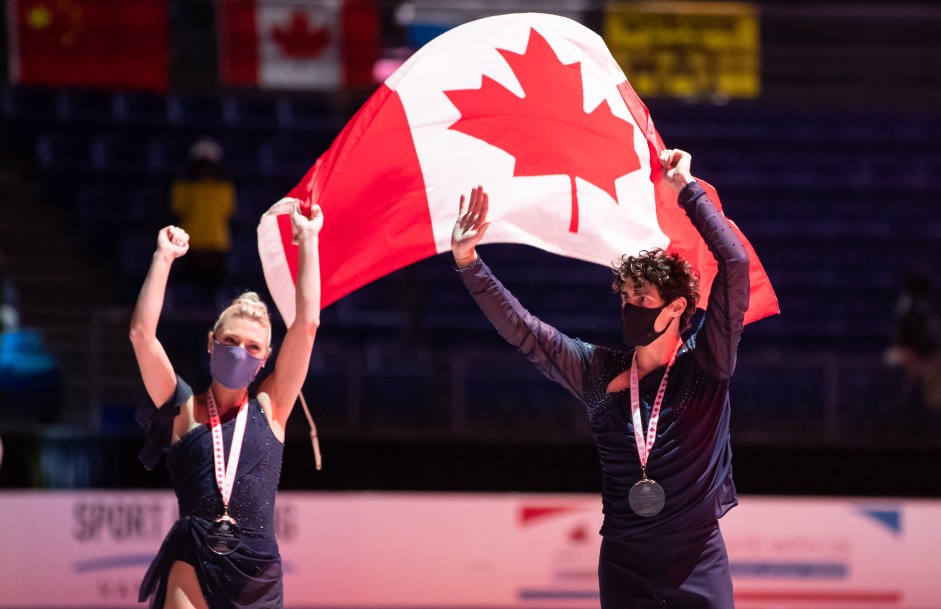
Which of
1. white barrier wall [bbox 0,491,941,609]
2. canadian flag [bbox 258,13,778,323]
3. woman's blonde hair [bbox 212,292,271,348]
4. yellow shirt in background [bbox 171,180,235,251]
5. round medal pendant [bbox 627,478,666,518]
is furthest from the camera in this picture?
yellow shirt in background [bbox 171,180,235,251]

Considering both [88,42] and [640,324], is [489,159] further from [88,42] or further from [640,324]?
[88,42]

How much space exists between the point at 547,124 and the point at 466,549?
3.39 metres

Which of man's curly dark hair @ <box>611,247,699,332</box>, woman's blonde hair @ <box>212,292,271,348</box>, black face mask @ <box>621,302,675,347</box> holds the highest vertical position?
man's curly dark hair @ <box>611,247,699,332</box>

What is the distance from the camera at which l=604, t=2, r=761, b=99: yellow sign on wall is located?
884 centimetres

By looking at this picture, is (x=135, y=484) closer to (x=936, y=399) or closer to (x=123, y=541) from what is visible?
(x=123, y=541)

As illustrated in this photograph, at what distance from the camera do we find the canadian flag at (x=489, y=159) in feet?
15.0

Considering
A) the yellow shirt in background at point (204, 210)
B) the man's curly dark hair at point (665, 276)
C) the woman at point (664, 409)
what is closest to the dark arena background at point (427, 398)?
the yellow shirt in background at point (204, 210)

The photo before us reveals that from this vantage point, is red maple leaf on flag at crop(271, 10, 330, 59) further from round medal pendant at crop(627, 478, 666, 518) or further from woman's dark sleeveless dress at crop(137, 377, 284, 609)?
round medal pendant at crop(627, 478, 666, 518)

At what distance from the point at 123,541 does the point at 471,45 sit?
400cm

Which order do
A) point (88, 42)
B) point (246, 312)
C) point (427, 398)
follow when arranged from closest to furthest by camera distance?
point (246, 312)
point (427, 398)
point (88, 42)

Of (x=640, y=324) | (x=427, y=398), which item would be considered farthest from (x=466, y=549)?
(x=640, y=324)

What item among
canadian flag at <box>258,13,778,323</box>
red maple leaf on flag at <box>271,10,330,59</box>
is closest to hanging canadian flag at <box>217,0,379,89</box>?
red maple leaf on flag at <box>271,10,330,59</box>

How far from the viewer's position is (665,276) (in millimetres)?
3562

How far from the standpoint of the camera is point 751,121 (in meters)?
12.9
